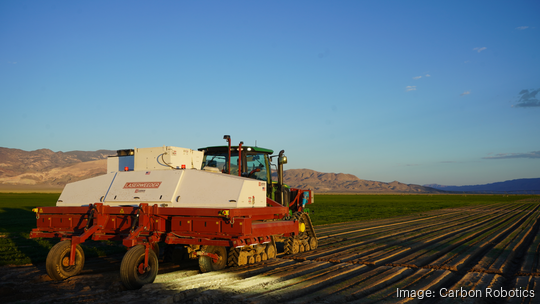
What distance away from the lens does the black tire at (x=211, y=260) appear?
27.3 feet

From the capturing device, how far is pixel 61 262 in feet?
25.8

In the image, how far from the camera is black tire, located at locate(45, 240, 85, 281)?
769 cm

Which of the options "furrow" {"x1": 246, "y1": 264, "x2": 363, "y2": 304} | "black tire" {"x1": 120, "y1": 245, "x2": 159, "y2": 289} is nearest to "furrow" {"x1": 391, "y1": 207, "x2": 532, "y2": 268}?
"furrow" {"x1": 246, "y1": 264, "x2": 363, "y2": 304}

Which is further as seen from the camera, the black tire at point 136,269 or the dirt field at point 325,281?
the black tire at point 136,269

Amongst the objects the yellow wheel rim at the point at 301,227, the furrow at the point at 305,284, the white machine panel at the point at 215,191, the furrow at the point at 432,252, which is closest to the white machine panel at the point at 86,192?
the white machine panel at the point at 215,191

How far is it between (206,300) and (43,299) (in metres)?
2.70

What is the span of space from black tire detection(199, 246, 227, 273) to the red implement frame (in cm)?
66

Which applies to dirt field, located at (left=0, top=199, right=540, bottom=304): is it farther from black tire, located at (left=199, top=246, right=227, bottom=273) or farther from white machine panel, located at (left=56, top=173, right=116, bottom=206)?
white machine panel, located at (left=56, top=173, right=116, bottom=206)

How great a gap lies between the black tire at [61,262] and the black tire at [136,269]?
177 centimetres

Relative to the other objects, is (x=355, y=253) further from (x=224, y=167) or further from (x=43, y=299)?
(x=43, y=299)

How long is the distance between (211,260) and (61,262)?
9.74ft

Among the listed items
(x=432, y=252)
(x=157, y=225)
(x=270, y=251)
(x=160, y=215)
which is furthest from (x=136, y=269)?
(x=432, y=252)

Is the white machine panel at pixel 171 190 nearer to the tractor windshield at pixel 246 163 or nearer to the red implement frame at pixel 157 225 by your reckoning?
the red implement frame at pixel 157 225

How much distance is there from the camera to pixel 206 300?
6.18 m
